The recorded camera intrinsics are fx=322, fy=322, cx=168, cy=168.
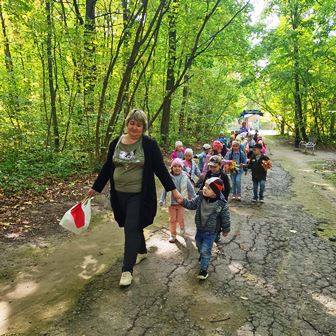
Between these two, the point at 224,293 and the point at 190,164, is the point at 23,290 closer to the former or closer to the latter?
the point at 224,293

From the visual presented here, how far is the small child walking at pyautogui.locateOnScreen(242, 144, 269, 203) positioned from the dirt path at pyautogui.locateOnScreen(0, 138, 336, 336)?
228cm

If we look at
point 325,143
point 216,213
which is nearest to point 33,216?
point 216,213

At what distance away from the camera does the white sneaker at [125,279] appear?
13.4 feet

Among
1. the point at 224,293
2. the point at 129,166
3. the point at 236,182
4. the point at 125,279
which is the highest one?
the point at 129,166

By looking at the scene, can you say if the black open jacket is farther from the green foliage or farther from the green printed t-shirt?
the green foliage

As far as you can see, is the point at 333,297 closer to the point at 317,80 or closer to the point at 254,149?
the point at 254,149

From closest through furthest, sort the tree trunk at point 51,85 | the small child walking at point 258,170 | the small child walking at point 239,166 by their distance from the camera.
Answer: the small child walking at point 258,170 → the small child walking at point 239,166 → the tree trunk at point 51,85

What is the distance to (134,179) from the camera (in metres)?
4.09

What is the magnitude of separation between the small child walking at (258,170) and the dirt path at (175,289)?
2.28 metres

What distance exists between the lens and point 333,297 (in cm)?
408

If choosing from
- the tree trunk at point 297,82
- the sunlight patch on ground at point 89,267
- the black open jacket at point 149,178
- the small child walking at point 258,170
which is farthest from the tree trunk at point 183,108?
the black open jacket at point 149,178

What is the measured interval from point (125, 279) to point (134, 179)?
1275 millimetres

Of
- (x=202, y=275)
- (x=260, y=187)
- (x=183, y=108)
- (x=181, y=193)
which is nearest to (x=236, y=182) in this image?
(x=260, y=187)

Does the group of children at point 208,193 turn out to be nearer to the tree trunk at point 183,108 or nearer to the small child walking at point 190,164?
the small child walking at point 190,164
